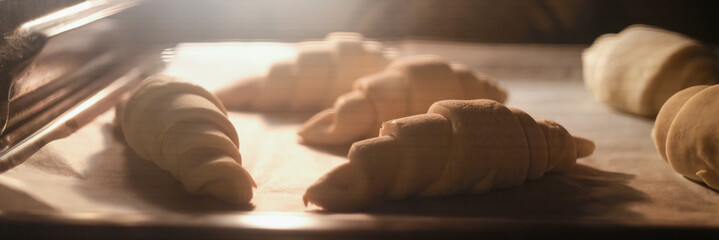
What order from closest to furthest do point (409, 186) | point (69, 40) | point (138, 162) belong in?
point (409, 186)
point (138, 162)
point (69, 40)

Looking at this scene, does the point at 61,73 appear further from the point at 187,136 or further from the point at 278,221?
the point at 278,221

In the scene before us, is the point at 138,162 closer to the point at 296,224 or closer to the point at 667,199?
the point at 296,224

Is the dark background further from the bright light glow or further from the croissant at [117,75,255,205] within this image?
the bright light glow

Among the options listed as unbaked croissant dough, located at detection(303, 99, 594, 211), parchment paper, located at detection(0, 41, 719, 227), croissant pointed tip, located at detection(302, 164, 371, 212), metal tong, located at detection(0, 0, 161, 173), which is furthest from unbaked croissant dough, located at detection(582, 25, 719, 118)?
metal tong, located at detection(0, 0, 161, 173)

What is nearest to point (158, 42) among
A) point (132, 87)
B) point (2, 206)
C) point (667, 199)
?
point (132, 87)

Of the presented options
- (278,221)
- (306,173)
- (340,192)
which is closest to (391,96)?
(306,173)
